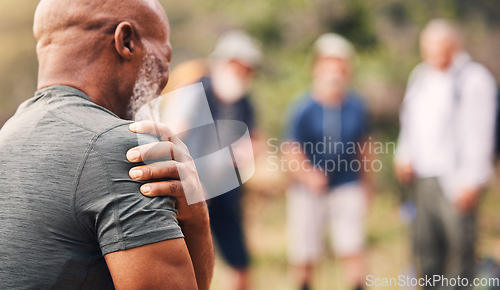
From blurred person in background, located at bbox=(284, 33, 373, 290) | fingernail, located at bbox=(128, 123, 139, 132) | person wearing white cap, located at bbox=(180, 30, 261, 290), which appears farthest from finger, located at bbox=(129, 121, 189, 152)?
blurred person in background, located at bbox=(284, 33, 373, 290)

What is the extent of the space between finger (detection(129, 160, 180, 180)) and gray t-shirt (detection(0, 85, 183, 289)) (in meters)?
0.02

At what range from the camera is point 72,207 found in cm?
119

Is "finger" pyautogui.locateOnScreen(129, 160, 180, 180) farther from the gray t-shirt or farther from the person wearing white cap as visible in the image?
the person wearing white cap

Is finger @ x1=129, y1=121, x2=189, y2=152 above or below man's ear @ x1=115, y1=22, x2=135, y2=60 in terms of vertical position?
below

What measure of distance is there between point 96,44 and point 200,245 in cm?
56

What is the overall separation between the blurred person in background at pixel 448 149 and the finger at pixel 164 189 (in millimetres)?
3298

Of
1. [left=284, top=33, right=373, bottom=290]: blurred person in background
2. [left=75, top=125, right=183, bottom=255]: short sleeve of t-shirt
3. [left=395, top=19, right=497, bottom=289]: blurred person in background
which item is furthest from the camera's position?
[left=284, top=33, right=373, bottom=290]: blurred person in background

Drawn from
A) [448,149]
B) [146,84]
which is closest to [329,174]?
[448,149]

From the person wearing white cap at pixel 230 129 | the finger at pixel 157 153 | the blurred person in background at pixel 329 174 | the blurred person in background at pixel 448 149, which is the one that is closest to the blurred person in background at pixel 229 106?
the person wearing white cap at pixel 230 129

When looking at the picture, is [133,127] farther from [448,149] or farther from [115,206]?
[448,149]

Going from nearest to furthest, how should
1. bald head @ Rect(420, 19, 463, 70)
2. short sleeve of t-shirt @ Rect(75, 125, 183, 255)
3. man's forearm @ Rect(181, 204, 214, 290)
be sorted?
1. short sleeve of t-shirt @ Rect(75, 125, 183, 255)
2. man's forearm @ Rect(181, 204, 214, 290)
3. bald head @ Rect(420, 19, 463, 70)

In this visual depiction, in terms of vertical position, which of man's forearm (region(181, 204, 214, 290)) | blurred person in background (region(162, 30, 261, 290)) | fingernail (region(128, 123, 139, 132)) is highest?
fingernail (region(128, 123, 139, 132))

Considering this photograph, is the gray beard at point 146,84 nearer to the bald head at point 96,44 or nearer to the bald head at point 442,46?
the bald head at point 96,44

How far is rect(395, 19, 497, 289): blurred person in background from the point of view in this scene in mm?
4098
